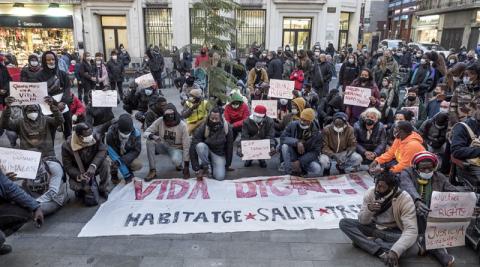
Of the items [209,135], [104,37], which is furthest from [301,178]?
[104,37]

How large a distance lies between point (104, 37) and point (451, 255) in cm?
2301

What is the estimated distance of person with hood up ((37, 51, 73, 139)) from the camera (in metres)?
8.05

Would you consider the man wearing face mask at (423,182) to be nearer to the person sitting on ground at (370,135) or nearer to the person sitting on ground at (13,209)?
the person sitting on ground at (370,135)

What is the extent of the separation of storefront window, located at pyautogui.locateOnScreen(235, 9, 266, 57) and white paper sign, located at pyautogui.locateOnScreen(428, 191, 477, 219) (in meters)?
19.6

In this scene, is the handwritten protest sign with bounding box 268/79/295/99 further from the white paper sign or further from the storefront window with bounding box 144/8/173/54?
the storefront window with bounding box 144/8/173/54

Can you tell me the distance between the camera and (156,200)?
5.88 meters

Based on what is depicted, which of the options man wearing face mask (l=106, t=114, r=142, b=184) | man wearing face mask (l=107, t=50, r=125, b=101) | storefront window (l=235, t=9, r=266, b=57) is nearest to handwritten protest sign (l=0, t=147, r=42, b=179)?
man wearing face mask (l=106, t=114, r=142, b=184)

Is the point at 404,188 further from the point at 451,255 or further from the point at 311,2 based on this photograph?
the point at 311,2

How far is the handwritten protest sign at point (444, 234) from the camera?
4230mm

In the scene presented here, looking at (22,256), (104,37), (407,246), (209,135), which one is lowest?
(22,256)

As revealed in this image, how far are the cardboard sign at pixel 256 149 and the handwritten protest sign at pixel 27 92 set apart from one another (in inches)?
158

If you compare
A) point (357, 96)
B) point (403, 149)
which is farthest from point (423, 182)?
point (357, 96)

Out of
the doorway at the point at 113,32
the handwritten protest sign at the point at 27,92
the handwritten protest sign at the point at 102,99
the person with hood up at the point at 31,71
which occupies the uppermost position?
the doorway at the point at 113,32

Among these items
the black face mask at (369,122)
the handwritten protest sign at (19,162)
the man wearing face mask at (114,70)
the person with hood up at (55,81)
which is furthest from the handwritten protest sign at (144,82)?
the man wearing face mask at (114,70)
